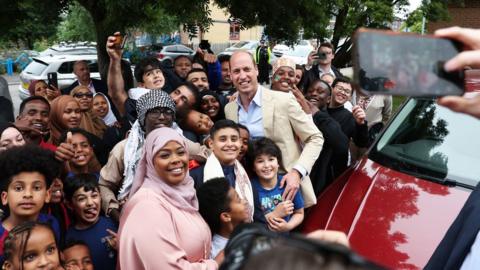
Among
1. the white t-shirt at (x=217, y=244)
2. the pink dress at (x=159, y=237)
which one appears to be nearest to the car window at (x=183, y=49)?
the white t-shirt at (x=217, y=244)

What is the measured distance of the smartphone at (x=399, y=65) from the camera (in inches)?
34.2

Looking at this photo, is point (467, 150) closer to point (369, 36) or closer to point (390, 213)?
point (390, 213)

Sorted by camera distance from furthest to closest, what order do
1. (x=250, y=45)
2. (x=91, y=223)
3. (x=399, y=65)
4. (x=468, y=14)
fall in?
(x=250, y=45) < (x=468, y=14) < (x=91, y=223) < (x=399, y=65)

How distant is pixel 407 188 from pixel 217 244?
1.29 m

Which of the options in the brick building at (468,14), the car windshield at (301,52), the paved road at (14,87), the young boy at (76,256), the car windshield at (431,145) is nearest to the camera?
the young boy at (76,256)

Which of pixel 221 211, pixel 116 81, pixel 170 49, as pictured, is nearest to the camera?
pixel 221 211

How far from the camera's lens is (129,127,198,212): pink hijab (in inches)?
94.8

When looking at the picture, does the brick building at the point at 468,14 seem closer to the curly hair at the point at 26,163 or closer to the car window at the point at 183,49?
the car window at the point at 183,49

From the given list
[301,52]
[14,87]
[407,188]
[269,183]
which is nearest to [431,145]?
[407,188]

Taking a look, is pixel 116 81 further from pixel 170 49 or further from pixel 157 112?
pixel 170 49

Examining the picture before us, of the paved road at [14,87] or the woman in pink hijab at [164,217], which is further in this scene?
the paved road at [14,87]

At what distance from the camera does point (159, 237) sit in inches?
80.9

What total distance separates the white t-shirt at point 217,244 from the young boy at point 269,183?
1.93ft

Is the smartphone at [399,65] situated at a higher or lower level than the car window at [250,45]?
higher
